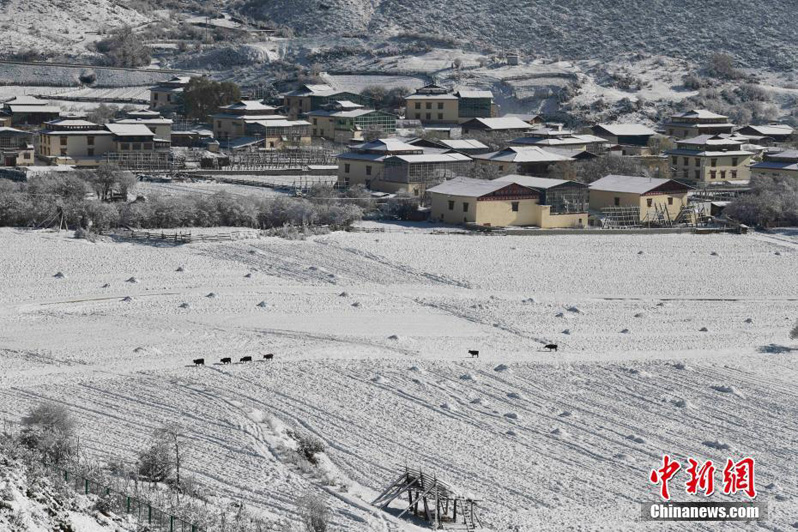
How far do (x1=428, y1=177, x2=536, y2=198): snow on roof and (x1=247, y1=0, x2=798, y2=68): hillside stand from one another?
5099cm

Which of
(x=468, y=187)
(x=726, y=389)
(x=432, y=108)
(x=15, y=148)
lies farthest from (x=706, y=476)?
(x=432, y=108)

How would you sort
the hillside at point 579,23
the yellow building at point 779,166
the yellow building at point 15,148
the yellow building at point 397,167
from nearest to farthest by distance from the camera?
the yellow building at point 397,167 < the yellow building at point 779,166 < the yellow building at point 15,148 < the hillside at point 579,23

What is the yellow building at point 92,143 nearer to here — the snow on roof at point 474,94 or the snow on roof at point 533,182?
the snow on roof at point 533,182

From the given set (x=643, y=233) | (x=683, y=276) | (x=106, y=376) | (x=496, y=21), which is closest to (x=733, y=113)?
(x=496, y=21)

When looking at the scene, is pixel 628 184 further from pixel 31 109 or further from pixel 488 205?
pixel 31 109

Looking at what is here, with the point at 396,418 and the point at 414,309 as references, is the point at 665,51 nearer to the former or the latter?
→ the point at 414,309

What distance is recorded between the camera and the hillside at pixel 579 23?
10562 centimetres

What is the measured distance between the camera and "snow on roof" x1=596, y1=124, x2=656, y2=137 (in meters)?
77.8

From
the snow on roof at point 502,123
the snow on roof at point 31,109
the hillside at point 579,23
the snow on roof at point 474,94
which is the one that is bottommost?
the snow on roof at point 502,123

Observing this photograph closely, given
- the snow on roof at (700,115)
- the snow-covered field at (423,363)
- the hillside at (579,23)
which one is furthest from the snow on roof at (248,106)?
the hillside at (579,23)

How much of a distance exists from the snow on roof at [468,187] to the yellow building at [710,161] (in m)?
17.0

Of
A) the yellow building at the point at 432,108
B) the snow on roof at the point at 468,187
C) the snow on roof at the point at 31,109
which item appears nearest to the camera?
the snow on roof at the point at 468,187

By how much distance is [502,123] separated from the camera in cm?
7881

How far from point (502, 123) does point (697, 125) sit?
10744 mm
